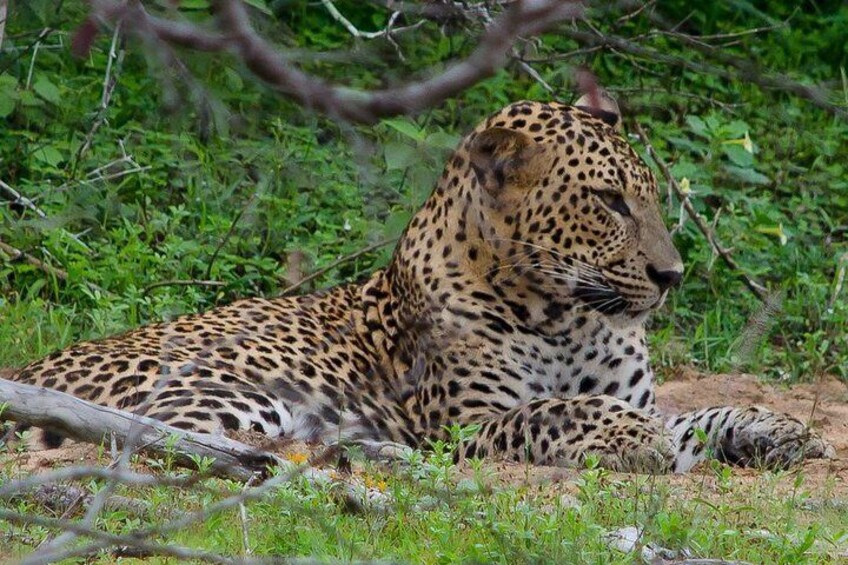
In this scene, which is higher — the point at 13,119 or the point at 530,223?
the point at 530,223

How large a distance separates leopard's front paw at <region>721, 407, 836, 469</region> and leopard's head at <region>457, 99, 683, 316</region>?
638 mm

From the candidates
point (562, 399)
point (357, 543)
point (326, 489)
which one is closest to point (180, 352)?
point (562, 399)

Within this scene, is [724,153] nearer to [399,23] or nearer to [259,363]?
[399,23]

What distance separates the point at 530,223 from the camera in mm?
7301

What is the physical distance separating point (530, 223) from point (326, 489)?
98.8 inches

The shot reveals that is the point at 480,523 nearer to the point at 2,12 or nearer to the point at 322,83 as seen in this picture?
the point at 2,12

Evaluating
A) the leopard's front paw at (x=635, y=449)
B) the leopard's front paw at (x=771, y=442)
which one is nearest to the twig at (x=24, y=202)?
the leopard's front paw at (x=635, y=449)

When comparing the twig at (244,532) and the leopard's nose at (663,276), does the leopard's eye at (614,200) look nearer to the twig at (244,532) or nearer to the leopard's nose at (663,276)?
the leopard's nose at (663,276)

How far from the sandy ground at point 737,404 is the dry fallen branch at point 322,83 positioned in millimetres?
3346

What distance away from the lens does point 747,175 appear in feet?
33.5

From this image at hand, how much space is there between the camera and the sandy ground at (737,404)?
5793 millimetres

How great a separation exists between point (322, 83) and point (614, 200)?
546 centimetres

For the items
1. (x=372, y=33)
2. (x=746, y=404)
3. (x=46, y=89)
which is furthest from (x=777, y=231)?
(x=46, y=89)

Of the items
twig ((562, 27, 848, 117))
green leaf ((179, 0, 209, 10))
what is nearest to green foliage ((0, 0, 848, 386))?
green leaf ((179, 0, 209, 10))
